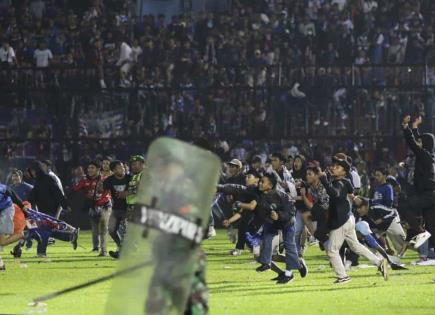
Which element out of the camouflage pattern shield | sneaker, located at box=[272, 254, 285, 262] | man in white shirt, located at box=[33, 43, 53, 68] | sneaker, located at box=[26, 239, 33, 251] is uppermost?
the camouflage pattern shield

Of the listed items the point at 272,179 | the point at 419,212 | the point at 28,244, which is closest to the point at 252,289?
the point at 272,179

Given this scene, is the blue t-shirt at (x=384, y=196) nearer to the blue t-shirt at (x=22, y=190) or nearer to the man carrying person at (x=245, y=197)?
the man carrying person at (x=245, y=197)

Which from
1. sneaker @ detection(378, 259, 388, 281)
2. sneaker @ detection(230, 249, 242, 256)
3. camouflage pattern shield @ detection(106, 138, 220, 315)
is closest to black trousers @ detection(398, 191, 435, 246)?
sneaker @ detection(378, 259, 388, 281)

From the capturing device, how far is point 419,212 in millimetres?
19953

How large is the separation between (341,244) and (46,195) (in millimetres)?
8026

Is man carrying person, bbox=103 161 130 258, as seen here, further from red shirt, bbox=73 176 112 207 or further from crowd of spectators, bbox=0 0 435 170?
crowd of spectators, bbox=0 0 435 170

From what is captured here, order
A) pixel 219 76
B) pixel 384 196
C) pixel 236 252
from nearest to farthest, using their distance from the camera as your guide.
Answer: pixel 384 196 → pixel 236 252 → pixel 219 76

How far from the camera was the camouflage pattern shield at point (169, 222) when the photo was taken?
8195mm

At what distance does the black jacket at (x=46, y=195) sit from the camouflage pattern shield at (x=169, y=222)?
1519 cm

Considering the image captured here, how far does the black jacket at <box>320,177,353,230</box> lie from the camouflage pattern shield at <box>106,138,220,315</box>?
8.44 metres

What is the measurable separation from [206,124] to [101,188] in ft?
27.1

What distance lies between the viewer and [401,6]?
1448 inches

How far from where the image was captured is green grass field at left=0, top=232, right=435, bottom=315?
46.8 feet

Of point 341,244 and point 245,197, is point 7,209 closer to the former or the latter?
point 245,197
